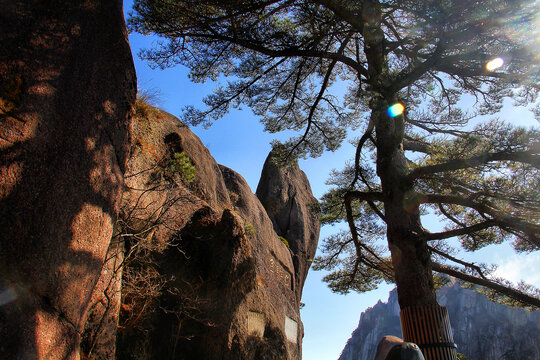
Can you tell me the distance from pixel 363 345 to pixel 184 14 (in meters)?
79.8

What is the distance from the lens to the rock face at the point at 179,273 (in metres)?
4.48

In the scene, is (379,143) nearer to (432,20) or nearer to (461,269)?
(432,20)

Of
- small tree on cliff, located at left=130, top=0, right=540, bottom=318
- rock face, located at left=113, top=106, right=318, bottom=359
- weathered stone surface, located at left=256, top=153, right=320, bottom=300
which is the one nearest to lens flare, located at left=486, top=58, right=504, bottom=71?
small tree on cliff, located at left=130, top=0, right=540, bottom=318

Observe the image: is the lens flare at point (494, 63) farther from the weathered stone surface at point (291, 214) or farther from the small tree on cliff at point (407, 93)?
the weathered stone surface at point (291, 214)

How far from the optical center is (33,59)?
90.0 inches

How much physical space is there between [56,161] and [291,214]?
39.4ft

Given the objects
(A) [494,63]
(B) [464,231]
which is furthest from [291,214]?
(A) [494,63]

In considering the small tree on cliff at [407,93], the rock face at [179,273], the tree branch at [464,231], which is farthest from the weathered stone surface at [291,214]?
the tree branch at [464,231]

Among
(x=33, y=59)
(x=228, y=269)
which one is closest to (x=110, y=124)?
(x=33, y=59)

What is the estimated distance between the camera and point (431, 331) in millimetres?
4664

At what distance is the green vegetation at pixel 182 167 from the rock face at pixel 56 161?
328cm

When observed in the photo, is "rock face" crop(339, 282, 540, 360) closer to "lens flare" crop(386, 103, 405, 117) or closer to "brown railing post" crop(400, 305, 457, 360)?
"brown railing post" crop(400, 305, 457, 360)

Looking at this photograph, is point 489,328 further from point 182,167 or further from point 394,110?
point 182,167

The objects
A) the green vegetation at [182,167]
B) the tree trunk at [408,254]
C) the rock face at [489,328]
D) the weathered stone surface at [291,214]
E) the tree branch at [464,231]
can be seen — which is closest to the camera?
the tree trunk at [408,254]
